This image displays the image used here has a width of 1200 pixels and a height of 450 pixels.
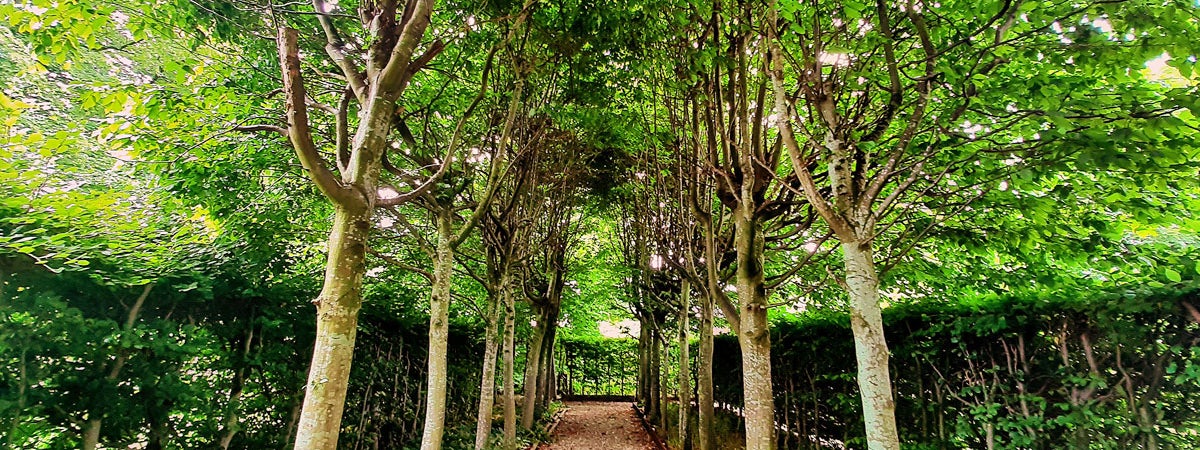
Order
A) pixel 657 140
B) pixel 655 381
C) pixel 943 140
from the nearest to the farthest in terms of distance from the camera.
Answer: pixel 943 140, pixel 657 140, pixel 655 381

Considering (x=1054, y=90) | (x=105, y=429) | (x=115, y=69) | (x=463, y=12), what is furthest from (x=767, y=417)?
(x=115, y=69)

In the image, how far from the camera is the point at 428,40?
14.9 feet

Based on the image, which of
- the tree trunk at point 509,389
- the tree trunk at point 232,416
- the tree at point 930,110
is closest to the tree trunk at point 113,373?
the tree trunk at point 232,416

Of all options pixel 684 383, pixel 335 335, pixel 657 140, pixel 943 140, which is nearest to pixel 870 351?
pixel 943 140

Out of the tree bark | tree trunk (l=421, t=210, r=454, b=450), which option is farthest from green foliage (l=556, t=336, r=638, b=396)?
the tree bark

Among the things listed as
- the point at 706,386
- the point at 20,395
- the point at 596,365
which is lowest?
the point at 596,365

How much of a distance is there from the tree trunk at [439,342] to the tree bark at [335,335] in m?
3.30

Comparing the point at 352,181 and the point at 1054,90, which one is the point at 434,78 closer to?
the point at 352,181

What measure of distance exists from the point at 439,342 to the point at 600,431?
A: 722 centimetres

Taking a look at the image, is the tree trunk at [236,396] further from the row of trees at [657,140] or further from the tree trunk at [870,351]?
the tree trunk at [870,351]

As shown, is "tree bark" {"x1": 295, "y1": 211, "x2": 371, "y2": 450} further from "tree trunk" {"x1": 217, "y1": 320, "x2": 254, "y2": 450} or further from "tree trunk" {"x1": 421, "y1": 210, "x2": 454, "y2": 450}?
A: "tree trunk" {"x1": 421, "y1": 210, "x2": 454, "y2": 450}

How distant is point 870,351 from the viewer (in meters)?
3.43

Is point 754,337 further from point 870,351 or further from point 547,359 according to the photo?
point 547,359

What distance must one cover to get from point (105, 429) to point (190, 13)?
11.3ft
